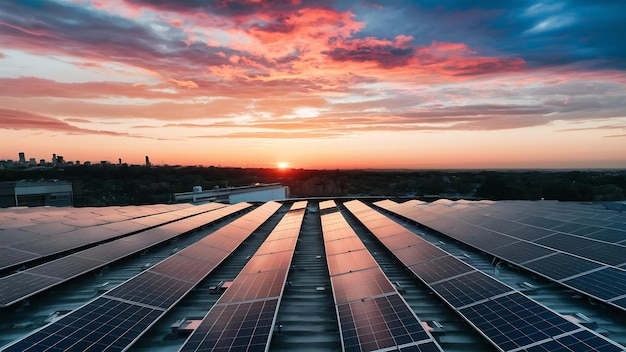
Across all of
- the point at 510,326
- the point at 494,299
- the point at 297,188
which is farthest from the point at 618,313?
the point at 297,188

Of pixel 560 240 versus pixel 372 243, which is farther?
pixel 372 243

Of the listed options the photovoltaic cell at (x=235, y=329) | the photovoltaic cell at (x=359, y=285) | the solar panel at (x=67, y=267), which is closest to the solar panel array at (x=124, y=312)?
the photovoltaic cell at (x=235, y=329)

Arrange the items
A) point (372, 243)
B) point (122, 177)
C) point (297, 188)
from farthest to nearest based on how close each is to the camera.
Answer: point (297, 188)
point (122, 177)
point (372, 243)

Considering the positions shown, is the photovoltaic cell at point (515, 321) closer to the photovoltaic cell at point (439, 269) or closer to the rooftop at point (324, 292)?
the rooftop at point (324, 292)

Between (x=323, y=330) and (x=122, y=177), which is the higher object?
(x=122, y=177)

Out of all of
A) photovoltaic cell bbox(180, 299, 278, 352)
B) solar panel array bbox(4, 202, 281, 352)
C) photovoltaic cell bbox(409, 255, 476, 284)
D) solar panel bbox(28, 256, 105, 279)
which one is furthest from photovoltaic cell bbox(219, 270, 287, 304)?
solar panel bbox(28, 256, 105, 279)

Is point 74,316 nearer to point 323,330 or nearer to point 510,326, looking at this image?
point 323,330
